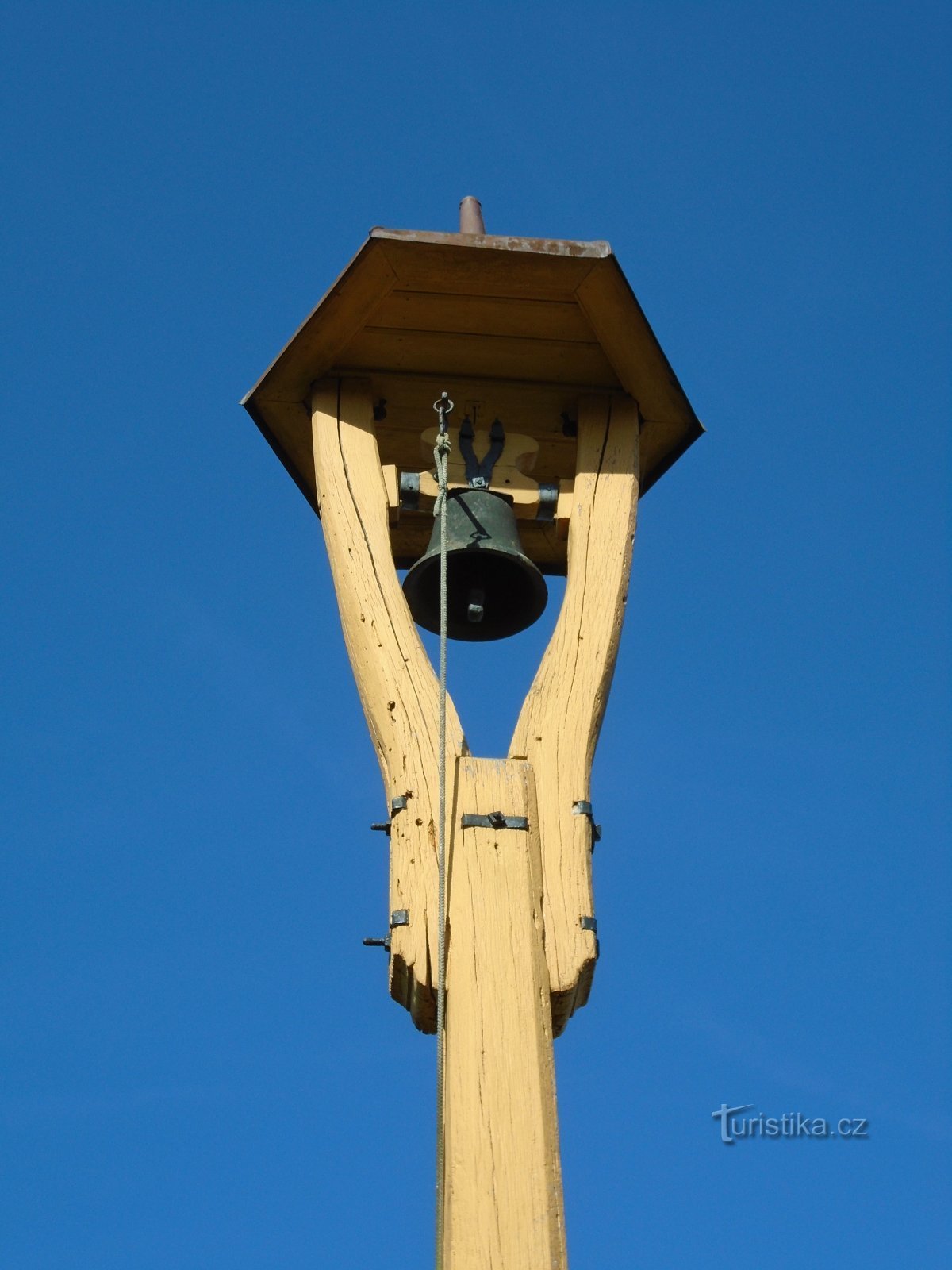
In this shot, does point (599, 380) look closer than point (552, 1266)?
No

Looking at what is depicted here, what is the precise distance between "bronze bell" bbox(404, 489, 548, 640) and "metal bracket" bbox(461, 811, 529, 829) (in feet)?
3.23

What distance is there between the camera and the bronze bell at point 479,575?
4.88 metres

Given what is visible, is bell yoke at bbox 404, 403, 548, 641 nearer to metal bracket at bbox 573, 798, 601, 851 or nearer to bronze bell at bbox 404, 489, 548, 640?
bronze bell at bbox 404, 489, 548, 640

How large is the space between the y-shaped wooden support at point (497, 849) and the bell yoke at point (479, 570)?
190mm

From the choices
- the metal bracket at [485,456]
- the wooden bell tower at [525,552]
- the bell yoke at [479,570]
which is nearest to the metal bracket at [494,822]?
the wooden bell tower at [525,552]

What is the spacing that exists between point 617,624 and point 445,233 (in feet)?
4.25

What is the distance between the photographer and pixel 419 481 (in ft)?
16.4

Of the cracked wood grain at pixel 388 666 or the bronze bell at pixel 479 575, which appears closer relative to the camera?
the cracked wood grain at pixel 388 666

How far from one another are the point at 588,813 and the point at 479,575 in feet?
3.70

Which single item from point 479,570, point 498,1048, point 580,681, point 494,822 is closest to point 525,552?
point 479,570

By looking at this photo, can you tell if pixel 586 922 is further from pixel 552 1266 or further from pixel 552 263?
pixel 552 263

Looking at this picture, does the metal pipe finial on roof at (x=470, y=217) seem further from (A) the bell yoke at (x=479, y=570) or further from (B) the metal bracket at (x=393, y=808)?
(B) the metal bracket at (x=393, y=808)

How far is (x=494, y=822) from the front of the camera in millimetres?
3912

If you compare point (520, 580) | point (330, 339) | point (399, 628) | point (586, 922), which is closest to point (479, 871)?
point (586, 922)
